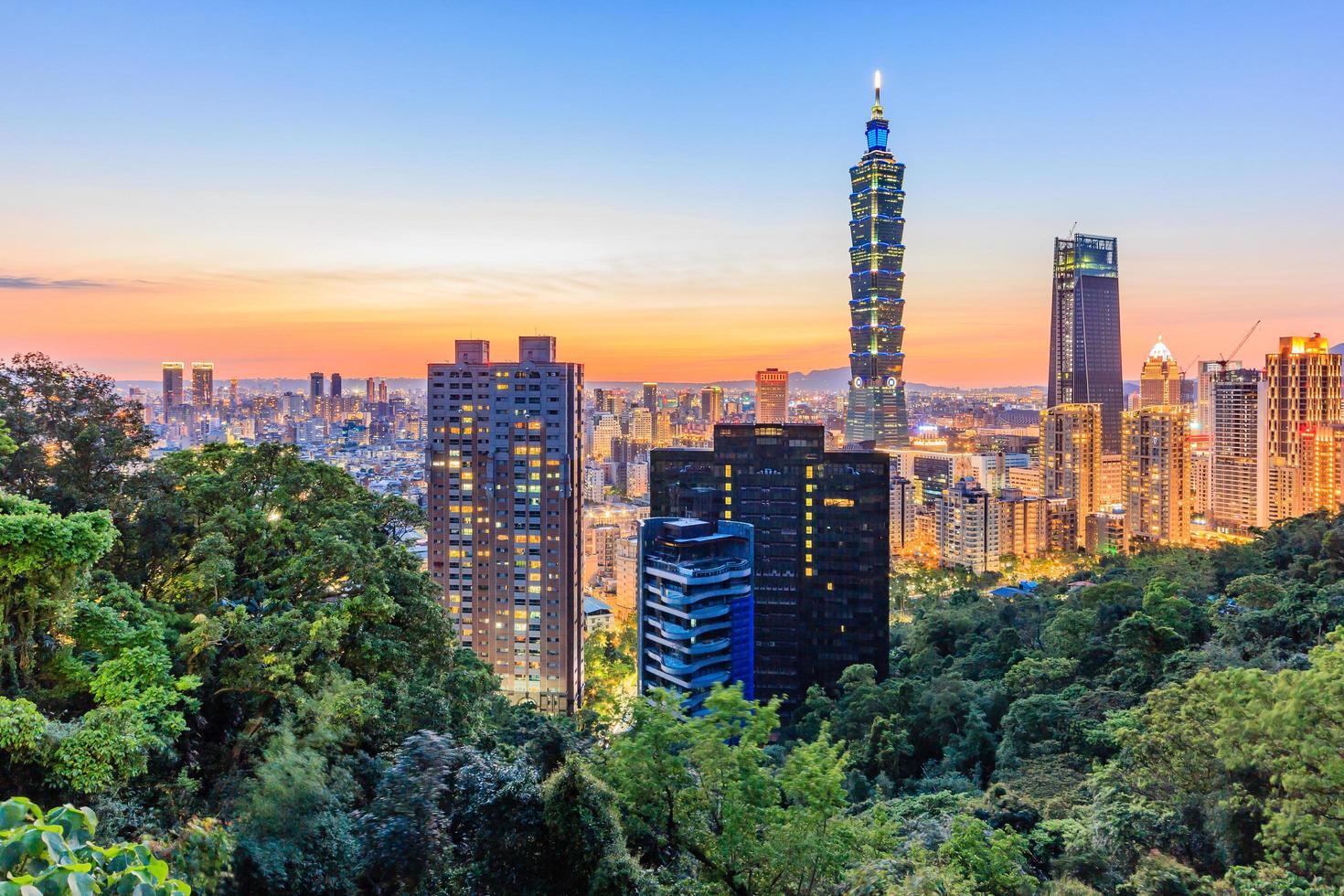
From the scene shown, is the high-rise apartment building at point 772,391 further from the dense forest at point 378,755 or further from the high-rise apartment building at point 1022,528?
the dense forest at point 378,755

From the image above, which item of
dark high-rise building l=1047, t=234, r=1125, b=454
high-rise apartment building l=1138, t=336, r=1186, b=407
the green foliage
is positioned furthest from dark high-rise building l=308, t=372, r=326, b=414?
high-rise apartment building l=1138, t=336, r=1186, b=407

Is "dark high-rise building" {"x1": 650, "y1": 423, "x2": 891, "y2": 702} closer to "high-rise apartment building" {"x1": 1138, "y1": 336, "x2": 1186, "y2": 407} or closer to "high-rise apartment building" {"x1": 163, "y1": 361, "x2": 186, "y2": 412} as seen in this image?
"high-rise apartment building" {"x1": 163, "y1": 361, "x2": 186, "y2": 412}

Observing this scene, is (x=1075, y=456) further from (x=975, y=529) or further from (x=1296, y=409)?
(x=1296, y=409)

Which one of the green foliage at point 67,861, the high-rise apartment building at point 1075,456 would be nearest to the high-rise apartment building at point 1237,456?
the high-rise apartment building at point 1075,456

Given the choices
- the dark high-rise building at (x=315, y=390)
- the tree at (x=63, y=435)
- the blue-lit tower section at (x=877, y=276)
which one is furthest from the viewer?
the blue-lit tower section at (x=877, y=276)

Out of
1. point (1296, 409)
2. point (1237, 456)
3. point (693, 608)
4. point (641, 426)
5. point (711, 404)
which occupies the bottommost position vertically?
point (693, 608)

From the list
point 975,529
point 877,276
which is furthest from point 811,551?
point 877,276
